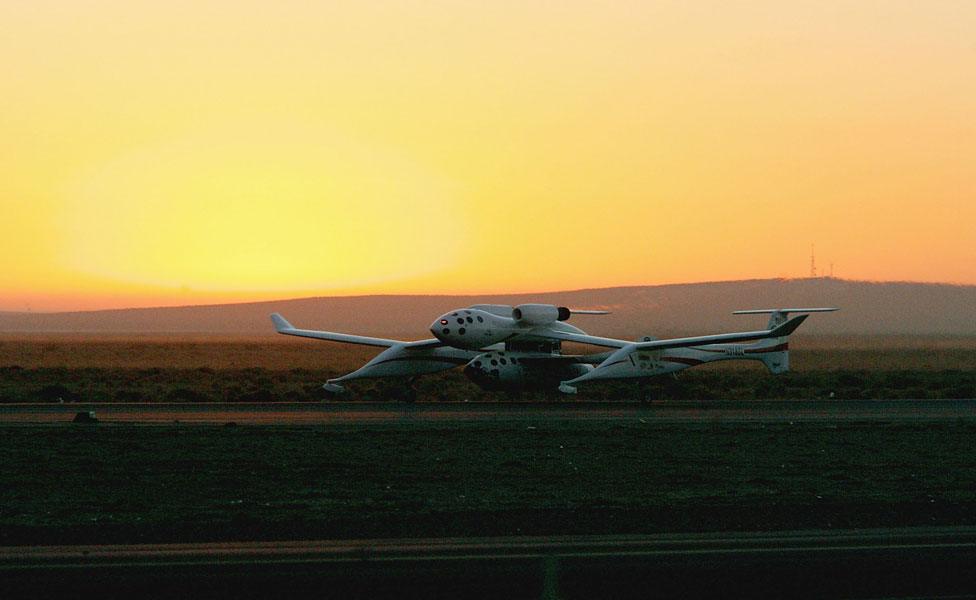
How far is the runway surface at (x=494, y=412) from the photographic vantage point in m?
32.3

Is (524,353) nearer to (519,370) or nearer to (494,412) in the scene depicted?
(519,370)

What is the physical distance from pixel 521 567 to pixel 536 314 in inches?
1140

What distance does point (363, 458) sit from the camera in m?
23.6

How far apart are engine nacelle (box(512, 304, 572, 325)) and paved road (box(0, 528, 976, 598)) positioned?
1030 inches

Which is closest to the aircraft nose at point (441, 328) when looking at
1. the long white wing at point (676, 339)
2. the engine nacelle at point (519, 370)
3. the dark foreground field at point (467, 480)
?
the engine nacelle at point (519, 370)

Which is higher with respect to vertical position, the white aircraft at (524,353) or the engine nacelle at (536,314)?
the engine nacelle at (536,314)

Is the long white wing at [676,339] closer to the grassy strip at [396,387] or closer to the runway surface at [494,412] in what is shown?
the runway surface at [494,412]

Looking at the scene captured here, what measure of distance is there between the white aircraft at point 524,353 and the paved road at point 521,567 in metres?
25.2

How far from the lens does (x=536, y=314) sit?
135 feet

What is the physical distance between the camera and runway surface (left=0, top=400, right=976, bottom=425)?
106ft

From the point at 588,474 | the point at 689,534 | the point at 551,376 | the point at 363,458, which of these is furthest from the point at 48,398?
the point at 689,534

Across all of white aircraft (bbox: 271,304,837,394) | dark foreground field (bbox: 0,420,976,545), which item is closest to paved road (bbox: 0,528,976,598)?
dark foreground field (bbox: 0,420,976,545)

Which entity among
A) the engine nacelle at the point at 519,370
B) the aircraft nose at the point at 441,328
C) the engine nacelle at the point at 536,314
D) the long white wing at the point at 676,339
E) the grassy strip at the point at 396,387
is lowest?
the grassy strip at the point at 396,387

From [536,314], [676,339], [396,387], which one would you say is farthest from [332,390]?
[676,339]
